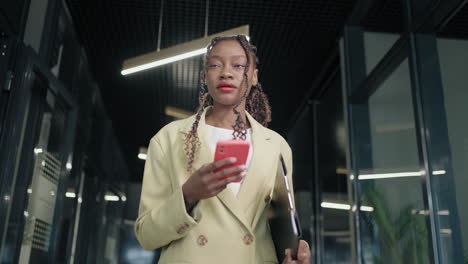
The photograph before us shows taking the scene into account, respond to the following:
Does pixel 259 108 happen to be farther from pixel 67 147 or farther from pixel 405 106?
pixel 67 147

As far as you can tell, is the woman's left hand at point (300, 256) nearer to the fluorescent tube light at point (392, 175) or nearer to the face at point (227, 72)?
the face at point (227, 72)

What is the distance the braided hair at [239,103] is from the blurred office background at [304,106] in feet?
5.43

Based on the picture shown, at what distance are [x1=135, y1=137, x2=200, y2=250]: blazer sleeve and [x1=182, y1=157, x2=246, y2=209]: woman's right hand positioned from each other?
31 mm

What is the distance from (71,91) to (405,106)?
330cm

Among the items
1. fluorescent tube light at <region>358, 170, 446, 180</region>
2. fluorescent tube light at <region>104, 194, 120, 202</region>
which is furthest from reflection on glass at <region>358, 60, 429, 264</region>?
fluorescent tube light at <region>104, 194, 120, 202</region>

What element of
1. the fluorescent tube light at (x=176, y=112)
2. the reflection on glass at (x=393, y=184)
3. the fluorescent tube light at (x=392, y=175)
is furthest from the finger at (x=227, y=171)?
the fluorescent tube light at (x=176, y=112)

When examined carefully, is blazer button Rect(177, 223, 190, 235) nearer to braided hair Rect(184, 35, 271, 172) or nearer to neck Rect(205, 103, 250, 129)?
braided hair Rect(184, 35, 271, 172)

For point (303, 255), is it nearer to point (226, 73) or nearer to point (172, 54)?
point (226, 73)

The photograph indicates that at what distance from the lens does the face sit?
1.09 metres

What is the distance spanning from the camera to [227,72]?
1.08m

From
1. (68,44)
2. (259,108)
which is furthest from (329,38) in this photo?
(259,108)

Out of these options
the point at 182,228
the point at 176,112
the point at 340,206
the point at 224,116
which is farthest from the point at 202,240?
the point at 176,112

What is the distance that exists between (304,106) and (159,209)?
21.2 feet

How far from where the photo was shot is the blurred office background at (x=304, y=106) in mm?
2801
